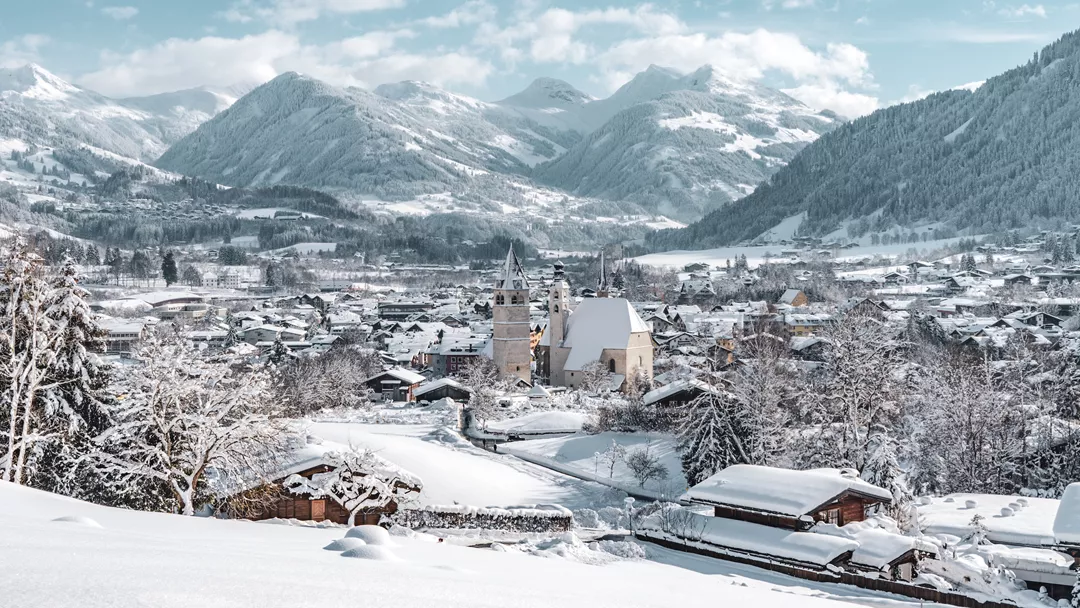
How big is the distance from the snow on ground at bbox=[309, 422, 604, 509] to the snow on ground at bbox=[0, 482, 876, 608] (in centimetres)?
1356

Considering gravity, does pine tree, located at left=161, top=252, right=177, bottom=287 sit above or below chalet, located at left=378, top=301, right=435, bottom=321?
above

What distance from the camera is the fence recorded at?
776 inches

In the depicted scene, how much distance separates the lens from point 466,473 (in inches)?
1135

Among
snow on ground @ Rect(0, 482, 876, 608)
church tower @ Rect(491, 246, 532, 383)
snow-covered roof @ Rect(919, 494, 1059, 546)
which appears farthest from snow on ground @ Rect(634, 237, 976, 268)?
snow on ground @ Rect(0, 482, 876, 608)

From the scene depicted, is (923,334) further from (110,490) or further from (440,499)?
(110,490)

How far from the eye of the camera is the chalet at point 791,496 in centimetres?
1934

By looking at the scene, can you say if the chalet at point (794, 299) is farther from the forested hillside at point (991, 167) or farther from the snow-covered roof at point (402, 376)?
the forested hillside at point (991, 167)

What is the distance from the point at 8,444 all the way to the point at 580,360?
39.8 meters

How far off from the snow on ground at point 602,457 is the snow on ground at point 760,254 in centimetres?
11914

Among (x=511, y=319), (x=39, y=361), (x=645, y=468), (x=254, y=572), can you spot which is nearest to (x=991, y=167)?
(x=511, y=319)

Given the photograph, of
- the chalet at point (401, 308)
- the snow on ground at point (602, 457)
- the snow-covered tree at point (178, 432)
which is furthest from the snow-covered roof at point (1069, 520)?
the chalet at point (401, 308)

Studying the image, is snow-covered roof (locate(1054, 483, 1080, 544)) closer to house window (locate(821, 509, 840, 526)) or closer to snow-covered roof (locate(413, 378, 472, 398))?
house window (locate(821, 509, 840, 526))

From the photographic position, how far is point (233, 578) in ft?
21.2

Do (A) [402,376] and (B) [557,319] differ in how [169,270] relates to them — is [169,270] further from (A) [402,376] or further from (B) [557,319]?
(B) [557,319]
